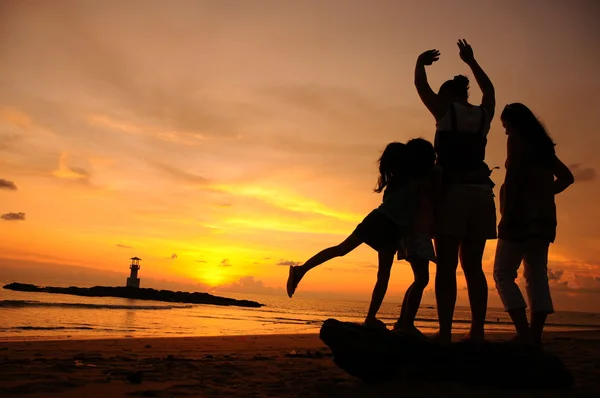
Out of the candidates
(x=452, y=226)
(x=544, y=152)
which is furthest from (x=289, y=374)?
(x=544, y=152)

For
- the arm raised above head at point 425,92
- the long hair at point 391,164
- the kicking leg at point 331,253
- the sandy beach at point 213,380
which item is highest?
the arm raised above head at point 425,92

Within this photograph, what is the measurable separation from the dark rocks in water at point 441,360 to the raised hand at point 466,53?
9.38ft

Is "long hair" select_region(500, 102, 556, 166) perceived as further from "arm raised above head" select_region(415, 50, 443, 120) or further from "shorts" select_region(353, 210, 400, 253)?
"shorts" select_region(353, 210, 400, 253)

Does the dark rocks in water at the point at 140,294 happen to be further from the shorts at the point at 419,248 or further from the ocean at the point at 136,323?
the shorts at the point at 419,248

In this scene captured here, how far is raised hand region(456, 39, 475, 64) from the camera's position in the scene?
492 centimetres

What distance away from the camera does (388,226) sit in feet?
14.8

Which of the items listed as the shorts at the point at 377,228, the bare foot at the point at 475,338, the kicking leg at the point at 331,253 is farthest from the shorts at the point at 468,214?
the bare foot at the point at 475,338

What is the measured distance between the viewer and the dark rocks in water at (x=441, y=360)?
386 cm

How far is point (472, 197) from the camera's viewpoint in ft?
14.1

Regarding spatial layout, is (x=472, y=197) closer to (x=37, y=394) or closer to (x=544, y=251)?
(x=544, y=251)

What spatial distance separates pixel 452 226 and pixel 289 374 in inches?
90.8

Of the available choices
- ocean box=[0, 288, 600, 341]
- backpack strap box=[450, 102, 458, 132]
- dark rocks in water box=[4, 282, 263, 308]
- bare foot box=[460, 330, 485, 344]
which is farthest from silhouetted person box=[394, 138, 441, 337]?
dark rocks in water box=[4, 282, 263, 308]

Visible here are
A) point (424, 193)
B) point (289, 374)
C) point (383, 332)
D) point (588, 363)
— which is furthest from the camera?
point (588, 363)

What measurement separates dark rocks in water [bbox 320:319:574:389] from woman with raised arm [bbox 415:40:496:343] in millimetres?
269
